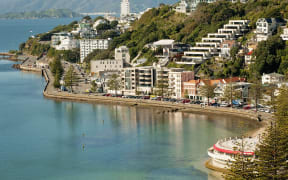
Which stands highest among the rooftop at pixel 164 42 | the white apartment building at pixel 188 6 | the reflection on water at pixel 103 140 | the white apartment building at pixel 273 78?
the white apartment building at pixel 188 6

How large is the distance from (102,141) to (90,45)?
31744 millimetres

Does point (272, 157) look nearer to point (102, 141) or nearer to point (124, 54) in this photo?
point (102, 141)

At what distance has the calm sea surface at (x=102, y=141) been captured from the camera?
21.8 m

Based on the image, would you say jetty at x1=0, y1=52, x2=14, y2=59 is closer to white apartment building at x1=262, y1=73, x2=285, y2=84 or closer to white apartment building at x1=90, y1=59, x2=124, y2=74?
white apartment building at x1=90, y1=59, x2=124, y2=74

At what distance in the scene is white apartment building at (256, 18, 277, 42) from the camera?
4056 centimetres

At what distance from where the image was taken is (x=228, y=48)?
40344mm

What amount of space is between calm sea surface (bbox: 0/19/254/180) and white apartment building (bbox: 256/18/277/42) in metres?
10.9

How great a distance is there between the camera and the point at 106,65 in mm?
46062

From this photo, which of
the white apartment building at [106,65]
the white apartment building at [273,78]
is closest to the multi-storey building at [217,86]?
the white apartment building at [273,78]

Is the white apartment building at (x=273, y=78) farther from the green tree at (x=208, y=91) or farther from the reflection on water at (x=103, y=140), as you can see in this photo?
the reflection on water at (x=103, y=140)

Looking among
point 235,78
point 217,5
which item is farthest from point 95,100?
Answer: point 217,5

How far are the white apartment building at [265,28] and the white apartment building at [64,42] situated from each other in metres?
25.4

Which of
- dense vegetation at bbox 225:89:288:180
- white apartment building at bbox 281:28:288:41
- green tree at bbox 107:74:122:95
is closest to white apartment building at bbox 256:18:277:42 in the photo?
white apartment building at bbox 281:28:288:41

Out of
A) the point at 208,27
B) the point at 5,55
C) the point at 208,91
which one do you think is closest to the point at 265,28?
the point at 208,27
